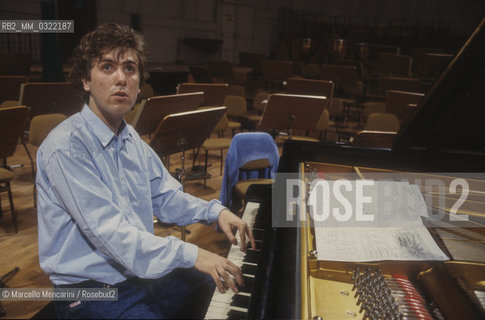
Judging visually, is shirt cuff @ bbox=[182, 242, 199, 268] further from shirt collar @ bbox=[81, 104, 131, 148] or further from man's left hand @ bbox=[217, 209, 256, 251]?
shirt collar @ bbox=[81, 104, 131, 148]

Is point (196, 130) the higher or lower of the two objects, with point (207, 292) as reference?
higher

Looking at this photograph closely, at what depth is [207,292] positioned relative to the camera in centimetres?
168

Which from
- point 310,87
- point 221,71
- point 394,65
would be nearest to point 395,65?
point 394,65

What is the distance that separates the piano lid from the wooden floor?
1995 millimetres

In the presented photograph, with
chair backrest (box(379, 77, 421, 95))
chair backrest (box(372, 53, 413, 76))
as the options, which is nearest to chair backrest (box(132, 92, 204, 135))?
chair backrest (box(379, 77, 421, 95))

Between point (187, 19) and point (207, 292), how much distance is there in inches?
519

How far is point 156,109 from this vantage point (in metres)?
3.54

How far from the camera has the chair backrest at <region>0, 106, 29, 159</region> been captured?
3170 millimetres

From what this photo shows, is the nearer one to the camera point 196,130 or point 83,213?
point 83,213

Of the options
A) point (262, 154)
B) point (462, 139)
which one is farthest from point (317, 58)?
point (462, 139)

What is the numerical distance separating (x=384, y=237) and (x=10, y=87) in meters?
5.79

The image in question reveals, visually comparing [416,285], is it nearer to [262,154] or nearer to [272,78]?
[262,154]

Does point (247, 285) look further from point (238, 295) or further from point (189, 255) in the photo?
point (189, 255)

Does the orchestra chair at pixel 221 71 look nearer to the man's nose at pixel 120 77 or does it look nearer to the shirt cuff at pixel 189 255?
the man's nose at pixel 120 77
